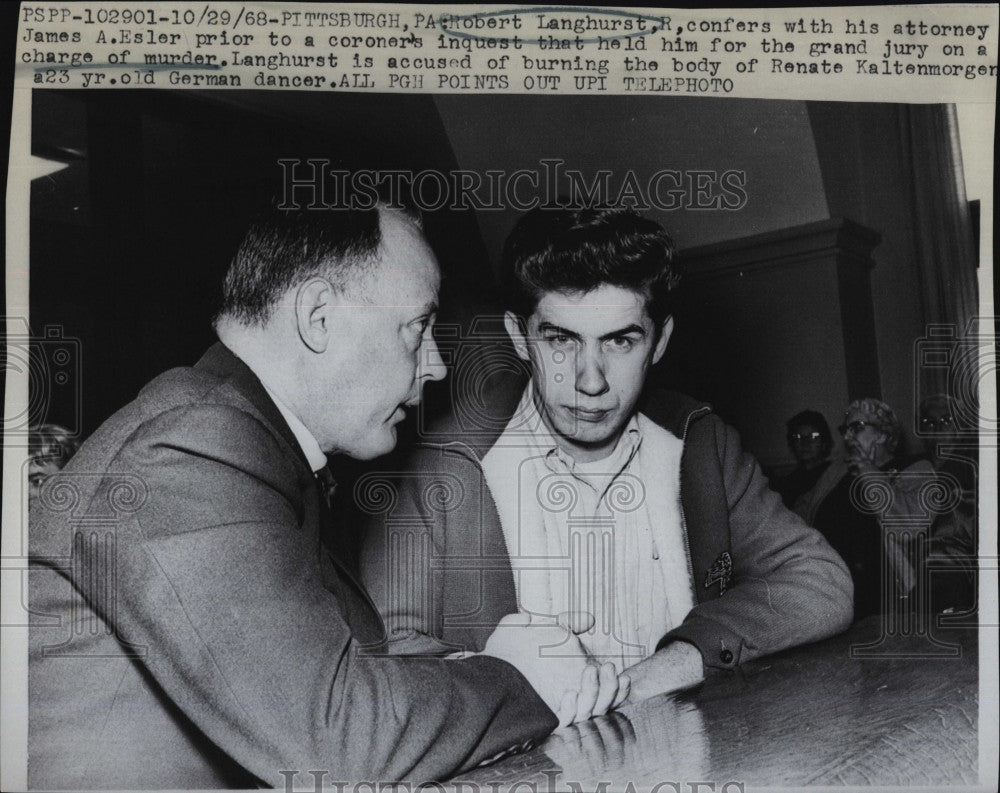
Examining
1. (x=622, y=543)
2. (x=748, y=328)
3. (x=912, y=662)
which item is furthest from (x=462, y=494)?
(x=912, y=662)

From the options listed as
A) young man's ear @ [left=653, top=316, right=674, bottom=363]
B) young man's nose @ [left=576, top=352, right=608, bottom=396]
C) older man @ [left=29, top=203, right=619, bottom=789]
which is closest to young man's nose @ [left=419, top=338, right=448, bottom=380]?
older man @ [left=29, top=203, right=619, bottom=789]

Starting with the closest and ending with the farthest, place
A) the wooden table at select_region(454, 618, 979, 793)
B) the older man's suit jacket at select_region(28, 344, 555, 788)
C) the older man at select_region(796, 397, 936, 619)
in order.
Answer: the older man's suit jacket at select_region(28, 344, 555, 788)
the wooden table at select_region(454, 618, 979, 793)
the older man at select_region(796, 397, 936, 619)

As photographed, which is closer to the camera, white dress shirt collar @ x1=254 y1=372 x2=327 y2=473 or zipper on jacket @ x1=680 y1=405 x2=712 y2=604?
white dress shirt collar @ x1=254 y1=372 x2=327 y2=473

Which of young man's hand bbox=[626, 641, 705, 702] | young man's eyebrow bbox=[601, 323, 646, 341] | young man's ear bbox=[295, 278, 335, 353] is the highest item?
young man's ear bbox=[295, 278, 335, 353]

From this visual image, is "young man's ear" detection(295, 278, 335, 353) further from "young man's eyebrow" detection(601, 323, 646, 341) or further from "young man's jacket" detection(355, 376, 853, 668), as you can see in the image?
"young man's eyebrow" detection(601, 323, 646, 341)

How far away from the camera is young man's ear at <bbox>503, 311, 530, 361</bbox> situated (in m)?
1.63

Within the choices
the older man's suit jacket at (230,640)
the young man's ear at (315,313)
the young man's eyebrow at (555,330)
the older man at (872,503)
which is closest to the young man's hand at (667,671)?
the older man's suit jacket at (230,640)

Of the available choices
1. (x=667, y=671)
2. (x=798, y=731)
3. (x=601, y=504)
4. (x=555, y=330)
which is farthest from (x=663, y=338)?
(x=798, y=731)

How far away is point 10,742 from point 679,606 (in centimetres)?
118

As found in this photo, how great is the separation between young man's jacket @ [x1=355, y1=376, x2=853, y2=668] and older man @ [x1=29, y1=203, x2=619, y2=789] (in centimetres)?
7

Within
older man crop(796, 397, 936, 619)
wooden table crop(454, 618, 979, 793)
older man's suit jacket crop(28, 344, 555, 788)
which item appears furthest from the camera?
older man crop(796, 397, 936, 619)

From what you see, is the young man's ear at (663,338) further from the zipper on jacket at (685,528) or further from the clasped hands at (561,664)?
the clasped hands at (561,664)

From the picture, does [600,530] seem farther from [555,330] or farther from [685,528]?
[555,330]

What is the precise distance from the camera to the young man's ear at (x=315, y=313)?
5.07 feet
